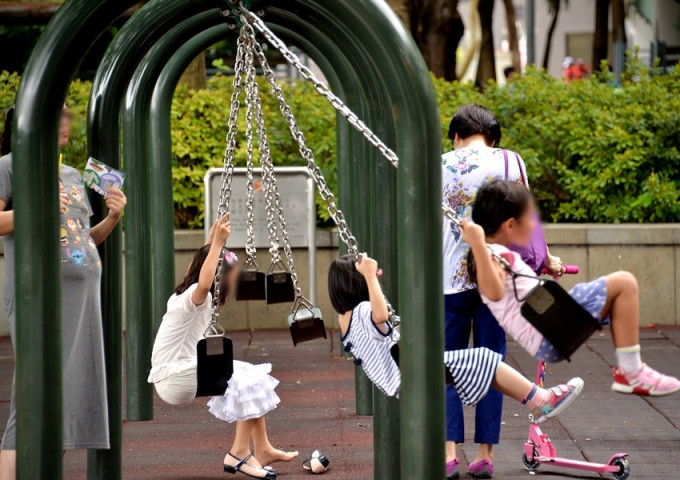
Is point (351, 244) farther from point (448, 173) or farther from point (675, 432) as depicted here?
point (675, 432)

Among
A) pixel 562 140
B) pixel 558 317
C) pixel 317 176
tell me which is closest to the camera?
pixel 558 317

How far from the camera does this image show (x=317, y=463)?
5.34 m

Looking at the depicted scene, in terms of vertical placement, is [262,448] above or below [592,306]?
below

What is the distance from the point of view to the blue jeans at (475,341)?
5.29 metres

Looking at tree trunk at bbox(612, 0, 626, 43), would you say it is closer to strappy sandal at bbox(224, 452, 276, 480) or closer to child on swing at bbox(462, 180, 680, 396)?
strappy sandal at bbox(224, 452, 276, 480)

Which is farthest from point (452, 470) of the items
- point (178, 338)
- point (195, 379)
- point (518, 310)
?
point (518, 310)

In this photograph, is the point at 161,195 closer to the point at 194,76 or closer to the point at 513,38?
the point at 194,76

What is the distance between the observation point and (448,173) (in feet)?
17.0

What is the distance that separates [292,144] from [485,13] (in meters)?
13.7

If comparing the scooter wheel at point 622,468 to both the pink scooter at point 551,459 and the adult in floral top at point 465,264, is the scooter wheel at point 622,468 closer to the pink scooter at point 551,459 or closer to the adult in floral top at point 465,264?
the pink scooter at point 551,459

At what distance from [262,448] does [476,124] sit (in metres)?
1.76

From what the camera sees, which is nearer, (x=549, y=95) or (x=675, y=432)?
(x=675, y=432)

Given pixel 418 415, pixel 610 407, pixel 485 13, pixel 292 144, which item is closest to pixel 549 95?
pixel 292 144

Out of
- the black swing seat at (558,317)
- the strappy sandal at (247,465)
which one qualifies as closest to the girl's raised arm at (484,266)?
the black swing seat at (558,317)
